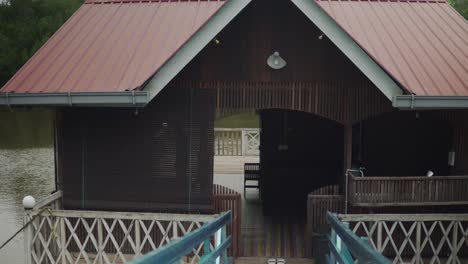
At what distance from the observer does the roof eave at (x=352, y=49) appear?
6.56 m

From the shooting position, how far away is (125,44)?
816cm

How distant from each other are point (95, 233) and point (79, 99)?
251 cm

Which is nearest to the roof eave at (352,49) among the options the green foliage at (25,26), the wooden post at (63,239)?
the wooden post at (63,239)

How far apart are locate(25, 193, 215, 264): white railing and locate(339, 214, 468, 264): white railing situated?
254cm

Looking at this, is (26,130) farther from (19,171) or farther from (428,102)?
(428,102)

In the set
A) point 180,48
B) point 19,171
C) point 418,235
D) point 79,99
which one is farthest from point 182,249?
point 19,171

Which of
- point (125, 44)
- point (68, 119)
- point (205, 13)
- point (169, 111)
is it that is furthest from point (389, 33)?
point (68, 119)

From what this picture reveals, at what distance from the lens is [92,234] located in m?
7.14

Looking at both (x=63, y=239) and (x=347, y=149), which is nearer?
(x=63, y=239)

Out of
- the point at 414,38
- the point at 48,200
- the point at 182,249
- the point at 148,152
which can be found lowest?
the point at 48,200

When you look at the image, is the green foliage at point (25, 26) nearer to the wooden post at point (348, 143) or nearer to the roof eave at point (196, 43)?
the roof eave at point (196, 43)

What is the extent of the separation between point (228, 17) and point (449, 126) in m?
4.95

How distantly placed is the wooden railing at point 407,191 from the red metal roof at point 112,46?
12.2ft

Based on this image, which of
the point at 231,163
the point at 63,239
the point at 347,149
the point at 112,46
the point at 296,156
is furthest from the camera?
the point at 231,163
